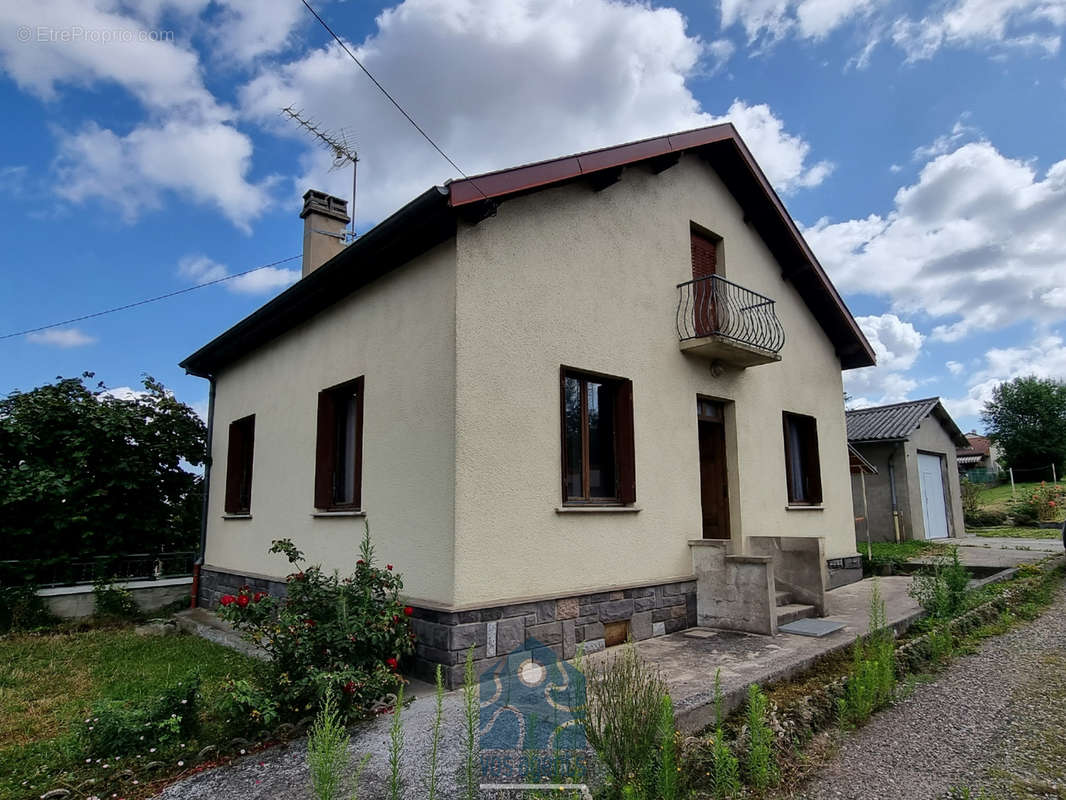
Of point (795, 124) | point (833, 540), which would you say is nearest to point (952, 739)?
point (833, 540)

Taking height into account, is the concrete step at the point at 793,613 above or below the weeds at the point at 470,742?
below

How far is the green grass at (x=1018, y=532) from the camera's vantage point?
56.1 feet

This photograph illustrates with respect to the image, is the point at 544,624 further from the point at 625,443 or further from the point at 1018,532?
the point at 1018,532

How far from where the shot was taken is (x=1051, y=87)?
320 inches

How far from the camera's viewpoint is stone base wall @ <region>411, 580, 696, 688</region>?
15.8 feet

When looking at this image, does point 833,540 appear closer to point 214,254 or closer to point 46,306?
point 214,254

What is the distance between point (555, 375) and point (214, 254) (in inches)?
326

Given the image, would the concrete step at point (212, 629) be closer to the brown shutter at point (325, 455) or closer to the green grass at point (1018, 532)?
the brown shutter at point (325, 455)

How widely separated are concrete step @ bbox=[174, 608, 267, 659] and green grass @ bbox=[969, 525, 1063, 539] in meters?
19.6

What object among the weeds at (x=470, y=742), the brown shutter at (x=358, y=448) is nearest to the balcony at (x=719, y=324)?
the brown shutter at (x=358, y=448)

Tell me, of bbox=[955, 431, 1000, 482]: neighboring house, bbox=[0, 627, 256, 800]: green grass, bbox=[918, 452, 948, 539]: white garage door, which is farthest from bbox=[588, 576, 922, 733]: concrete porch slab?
bbox=[955, 431, 1000, 482]: neighboring house

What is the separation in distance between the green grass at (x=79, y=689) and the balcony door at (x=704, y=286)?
6.05m

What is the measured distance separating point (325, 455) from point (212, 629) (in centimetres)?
278

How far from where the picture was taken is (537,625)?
5.31m
